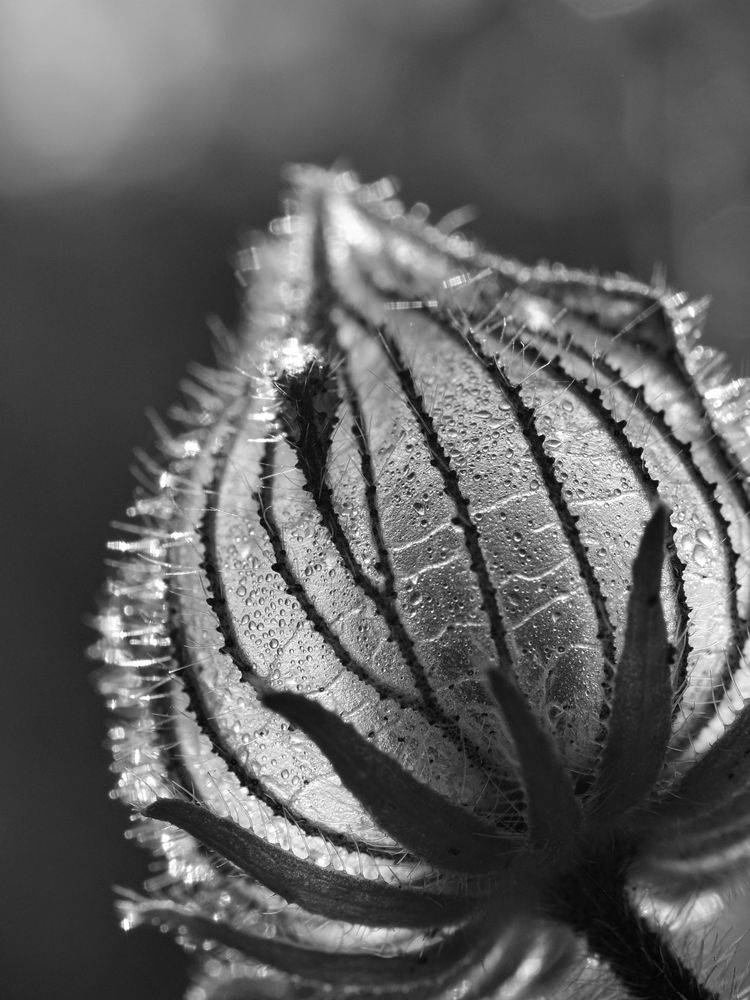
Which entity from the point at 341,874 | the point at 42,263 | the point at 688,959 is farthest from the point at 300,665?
the point at 42,263

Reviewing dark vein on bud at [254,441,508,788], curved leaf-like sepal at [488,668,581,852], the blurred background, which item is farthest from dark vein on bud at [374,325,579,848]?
the blurred background

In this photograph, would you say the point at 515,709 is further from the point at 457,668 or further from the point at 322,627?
the point at 322,627

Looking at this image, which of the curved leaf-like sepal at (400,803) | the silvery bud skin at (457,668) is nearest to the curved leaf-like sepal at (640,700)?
the silvery bud skin at (457,668)

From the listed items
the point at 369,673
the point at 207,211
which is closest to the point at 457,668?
the point at 369,673

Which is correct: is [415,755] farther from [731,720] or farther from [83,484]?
[83,484]

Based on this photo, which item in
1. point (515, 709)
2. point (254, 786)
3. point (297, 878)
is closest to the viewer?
point (515, 709)

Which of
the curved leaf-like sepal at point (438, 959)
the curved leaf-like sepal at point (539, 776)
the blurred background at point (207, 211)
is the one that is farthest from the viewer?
the blurred background at point (207, 211)

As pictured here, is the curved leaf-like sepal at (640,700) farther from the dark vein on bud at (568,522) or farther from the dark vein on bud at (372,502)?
the dark vein on bud at (372,502)
